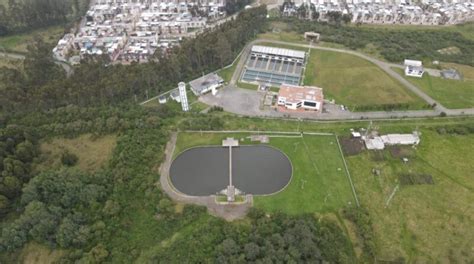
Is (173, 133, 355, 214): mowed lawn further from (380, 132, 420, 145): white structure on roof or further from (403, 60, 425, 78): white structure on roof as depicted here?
(403, 60, 425, 78): white structure on roof

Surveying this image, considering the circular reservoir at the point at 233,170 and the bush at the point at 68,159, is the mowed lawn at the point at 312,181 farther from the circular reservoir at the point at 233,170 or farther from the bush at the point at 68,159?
the bush at the point at 68,159

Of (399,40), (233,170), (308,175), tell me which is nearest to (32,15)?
(233,170)

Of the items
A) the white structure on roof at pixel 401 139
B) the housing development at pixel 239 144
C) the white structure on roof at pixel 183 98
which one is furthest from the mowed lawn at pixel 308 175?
the white structure on roof at pixel 401 139

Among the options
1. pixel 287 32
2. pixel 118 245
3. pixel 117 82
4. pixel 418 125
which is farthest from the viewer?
pixel 287 32

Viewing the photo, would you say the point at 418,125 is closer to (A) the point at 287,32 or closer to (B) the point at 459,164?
(B) the point at 459,164

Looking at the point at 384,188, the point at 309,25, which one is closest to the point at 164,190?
the point at 384,188

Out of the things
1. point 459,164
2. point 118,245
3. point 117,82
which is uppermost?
point 117,82
